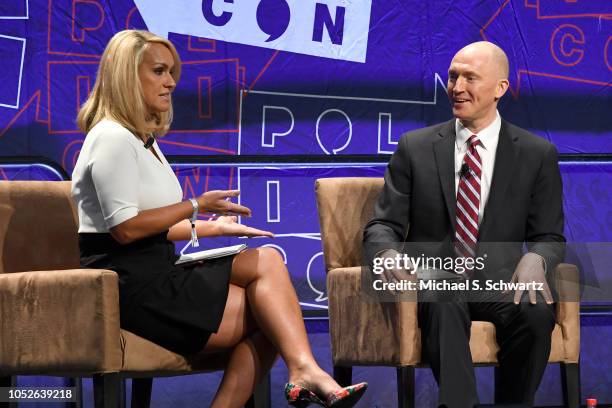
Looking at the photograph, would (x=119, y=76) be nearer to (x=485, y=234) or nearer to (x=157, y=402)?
(x=485, y=234)

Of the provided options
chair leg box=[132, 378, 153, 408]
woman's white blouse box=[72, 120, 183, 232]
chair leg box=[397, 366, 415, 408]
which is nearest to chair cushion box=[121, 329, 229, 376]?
woman's white blouse box=[72, 120, 183, 232]

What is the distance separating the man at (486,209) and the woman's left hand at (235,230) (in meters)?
0.46

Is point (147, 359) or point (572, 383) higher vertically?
point (147, 359)

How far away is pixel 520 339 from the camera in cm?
319

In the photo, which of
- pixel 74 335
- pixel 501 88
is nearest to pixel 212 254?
pixel 74 335

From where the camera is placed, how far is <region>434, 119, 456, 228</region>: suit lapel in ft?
11.3

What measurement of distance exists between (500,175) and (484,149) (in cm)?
13

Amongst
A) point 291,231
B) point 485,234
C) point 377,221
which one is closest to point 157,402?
point 291,231

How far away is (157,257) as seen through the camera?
118 inches

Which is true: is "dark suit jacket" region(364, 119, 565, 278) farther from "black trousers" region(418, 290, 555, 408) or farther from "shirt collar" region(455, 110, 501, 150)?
"black trousers" region(418, 290, 555, 408)

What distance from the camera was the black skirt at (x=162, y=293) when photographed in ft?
9.61

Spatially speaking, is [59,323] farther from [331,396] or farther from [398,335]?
[398,335]

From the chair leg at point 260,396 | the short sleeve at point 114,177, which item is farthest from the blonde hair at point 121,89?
the chair leg at point 260,396

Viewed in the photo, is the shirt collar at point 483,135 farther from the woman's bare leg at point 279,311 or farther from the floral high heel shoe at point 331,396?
the floral high heel shoe at point 331,396
